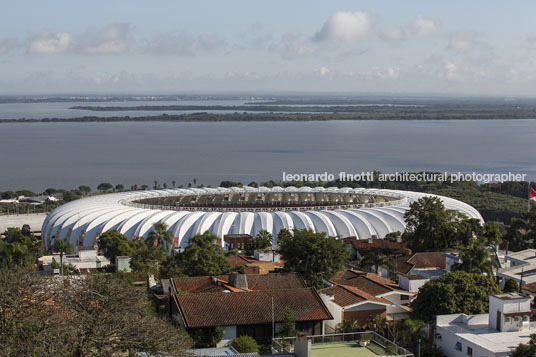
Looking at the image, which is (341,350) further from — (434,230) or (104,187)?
(104,187)

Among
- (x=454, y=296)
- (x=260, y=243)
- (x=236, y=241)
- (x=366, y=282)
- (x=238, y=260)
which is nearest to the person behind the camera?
(x=454, y=296)

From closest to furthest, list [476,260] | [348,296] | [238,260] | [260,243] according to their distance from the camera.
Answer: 1. [348,296]
2. [476,260]
3. [238,260]
4. [260,243]

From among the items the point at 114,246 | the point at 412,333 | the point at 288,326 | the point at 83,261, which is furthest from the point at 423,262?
the point at 83,261

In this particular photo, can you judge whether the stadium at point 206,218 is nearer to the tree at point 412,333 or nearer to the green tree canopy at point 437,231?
the green tree canopy at point 437,231

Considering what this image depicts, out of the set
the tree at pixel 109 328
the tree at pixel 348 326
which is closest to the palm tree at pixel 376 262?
the tree at pixel 348 326

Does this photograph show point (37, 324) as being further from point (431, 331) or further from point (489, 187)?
point (489, 187)

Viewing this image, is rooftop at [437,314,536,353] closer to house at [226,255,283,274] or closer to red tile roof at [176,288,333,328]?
red tile roof at [176,288,333,328]

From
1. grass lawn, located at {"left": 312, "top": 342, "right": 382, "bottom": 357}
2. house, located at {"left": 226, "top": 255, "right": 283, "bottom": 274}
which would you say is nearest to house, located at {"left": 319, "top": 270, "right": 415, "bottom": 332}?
grass lawn, located at {"left": 312, "top": 342, "right": 382, "bottom": 357}
